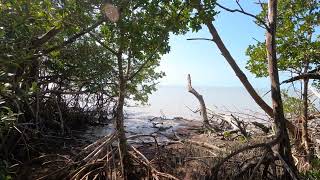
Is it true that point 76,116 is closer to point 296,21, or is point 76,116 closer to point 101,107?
point 101,107

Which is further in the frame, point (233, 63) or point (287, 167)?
point (233, 63)

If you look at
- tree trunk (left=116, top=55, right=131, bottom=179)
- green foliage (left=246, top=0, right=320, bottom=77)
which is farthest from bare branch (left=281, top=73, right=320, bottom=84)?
tree trunk (left=116, top=55, right=131, bottom=179)

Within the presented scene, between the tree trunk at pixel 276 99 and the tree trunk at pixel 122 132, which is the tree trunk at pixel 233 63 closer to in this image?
the tree trunk at pixel 276 99

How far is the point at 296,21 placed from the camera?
20.1 ft

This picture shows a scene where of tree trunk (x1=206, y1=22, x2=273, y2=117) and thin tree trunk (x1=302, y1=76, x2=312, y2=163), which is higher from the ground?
tree trunk (x1=206, y1=22, x2=273, y2=117)

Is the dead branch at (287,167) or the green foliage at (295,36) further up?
the green foliage at (295,36)

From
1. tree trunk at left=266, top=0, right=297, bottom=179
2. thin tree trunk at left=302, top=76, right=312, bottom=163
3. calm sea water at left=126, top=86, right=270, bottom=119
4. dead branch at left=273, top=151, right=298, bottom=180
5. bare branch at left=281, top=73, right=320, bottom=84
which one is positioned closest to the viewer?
dead branch at left=273, top=151, right=298, bottom=180

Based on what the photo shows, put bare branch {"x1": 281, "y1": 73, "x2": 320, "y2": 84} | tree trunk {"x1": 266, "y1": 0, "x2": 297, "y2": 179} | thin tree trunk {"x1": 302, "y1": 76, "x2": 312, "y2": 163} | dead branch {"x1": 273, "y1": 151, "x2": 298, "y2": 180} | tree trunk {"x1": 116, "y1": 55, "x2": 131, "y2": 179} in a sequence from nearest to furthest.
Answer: dead branch {"x1": 273, "y1": 151, "x2": 298, "y2": 180} < tree trunk {"x1": 266, "y1": 0, "x2": 297, "y2": 179} < tree trunk {"x1": 116, "y1": 55, "x2": 131, "y2": 179} < bare branch {"x1": 281, "y1": 73, "x2": 320, "y2": 84} < thin tree trunk {"x1": 302, "y1": 76, "x2": 312, "y2": 163}

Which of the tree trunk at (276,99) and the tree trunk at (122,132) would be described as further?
the tree trunk at (122,132)

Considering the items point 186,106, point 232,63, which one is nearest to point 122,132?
point 232,63

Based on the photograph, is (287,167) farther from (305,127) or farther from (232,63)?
(232,63)

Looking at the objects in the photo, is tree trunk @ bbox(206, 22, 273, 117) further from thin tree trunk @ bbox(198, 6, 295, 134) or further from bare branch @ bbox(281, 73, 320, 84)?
bare branch @ bbox(281, 73, 320, 84)

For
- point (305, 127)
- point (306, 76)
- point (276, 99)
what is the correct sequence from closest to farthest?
point (276, 99) < point (306, 76) < point (305, 127)

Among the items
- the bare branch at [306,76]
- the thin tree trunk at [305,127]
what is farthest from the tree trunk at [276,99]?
the thin tree trunk at [305,127]
